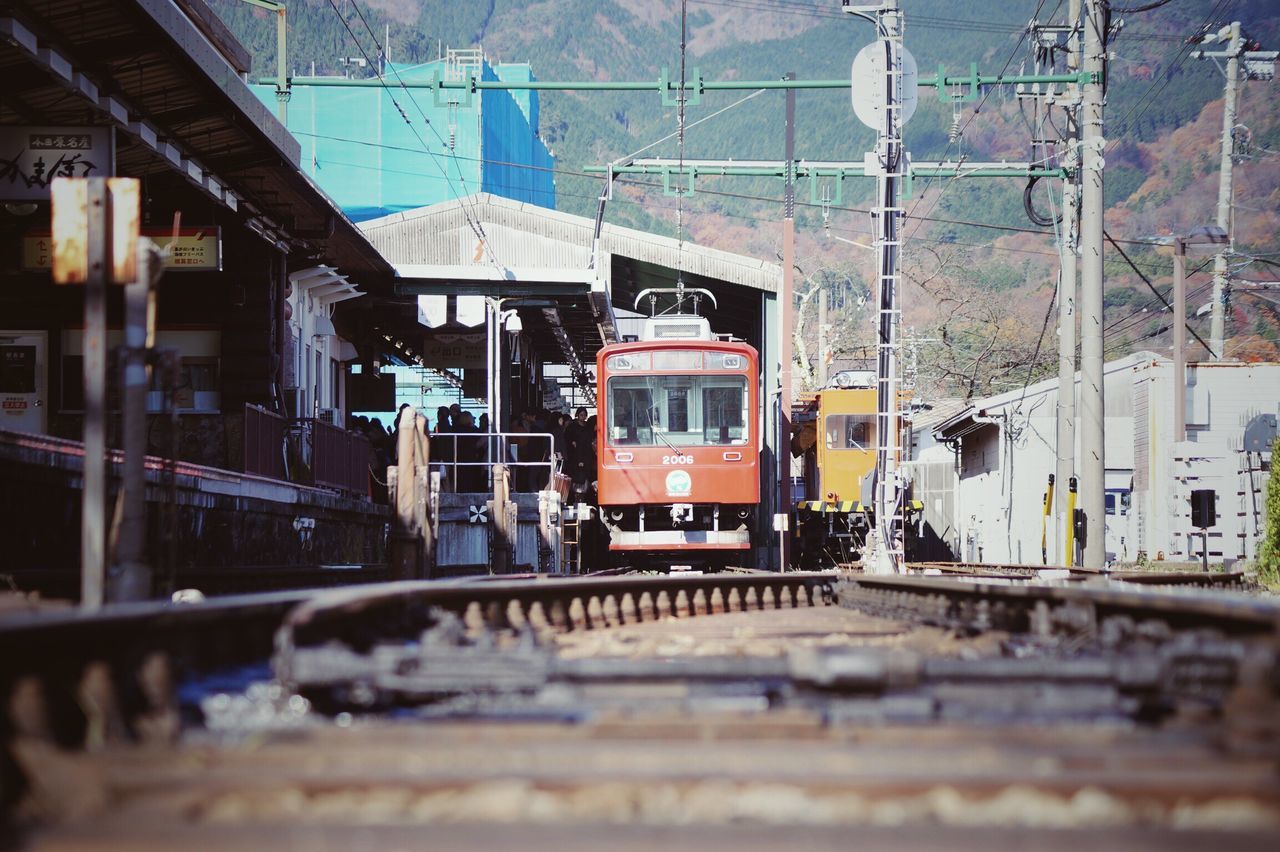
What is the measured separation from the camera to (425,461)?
45.5 feet

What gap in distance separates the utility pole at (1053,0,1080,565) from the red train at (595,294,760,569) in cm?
459

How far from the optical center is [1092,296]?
70.8 ft

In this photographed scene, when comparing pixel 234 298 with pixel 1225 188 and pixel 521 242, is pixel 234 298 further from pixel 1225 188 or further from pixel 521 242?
pixel 1225 188

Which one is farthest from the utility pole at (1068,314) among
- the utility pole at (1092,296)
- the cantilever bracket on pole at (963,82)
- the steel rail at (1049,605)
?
the steel rail at (1049,605)

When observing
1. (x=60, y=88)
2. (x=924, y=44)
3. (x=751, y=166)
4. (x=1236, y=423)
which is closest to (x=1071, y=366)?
(x=751, y=166)

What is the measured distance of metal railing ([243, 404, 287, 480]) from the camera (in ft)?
55.3

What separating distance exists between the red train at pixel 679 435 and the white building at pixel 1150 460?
8568mm

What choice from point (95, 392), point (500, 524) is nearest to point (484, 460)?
point (500, 524)

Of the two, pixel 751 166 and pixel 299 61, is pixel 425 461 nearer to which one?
pixel 751 166

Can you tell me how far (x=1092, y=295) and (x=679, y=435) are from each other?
623cm

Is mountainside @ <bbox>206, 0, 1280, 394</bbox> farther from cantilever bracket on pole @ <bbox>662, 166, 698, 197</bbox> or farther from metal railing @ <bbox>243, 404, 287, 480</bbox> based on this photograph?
metal railing @ <bbox>243, 404, 287, 480</bbox>

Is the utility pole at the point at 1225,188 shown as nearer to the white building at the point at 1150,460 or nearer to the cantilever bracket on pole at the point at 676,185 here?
the white building at the point at 1150,460

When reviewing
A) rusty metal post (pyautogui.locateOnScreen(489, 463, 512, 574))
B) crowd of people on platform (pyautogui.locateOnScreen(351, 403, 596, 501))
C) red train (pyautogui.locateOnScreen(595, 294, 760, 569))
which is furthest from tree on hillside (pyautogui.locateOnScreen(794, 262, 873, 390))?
rusty metal post (pyautogui.locateOnScreen(489, 463, 512, 574))

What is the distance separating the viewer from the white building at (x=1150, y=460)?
31.2m
